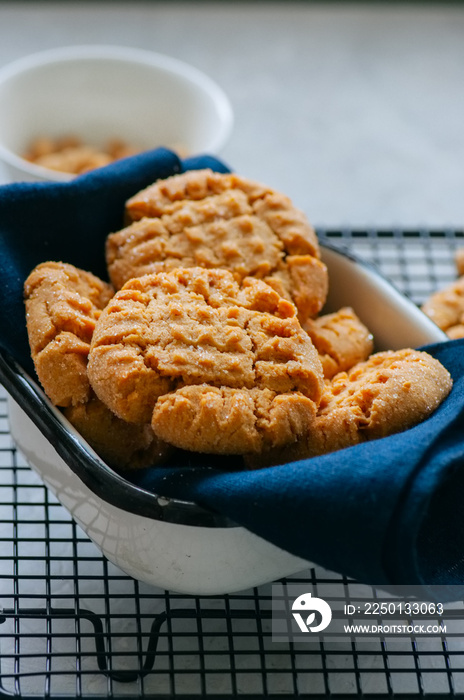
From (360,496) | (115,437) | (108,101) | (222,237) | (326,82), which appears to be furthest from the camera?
(326,82)

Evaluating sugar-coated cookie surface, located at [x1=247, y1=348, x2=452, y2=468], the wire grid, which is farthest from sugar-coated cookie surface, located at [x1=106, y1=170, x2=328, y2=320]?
the wire grid

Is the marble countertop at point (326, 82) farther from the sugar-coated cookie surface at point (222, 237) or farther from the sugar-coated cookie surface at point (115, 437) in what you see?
the sugar-coated cookie surface at point (115, 437)

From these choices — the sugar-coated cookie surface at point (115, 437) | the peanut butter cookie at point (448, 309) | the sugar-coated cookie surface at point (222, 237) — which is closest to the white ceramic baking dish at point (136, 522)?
the sugar-coated cookie surface at point (115, 437)

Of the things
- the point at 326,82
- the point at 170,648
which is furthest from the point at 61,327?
the point at 326,82

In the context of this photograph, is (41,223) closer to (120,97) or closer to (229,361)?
(229,361)

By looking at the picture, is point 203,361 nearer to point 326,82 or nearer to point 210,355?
point 210,355

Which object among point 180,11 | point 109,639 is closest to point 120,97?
point 180,11

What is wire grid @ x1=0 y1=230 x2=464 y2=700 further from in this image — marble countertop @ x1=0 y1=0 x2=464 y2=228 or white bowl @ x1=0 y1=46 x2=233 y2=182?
marble countertop @ x1=0 y1=0 x2=464 y2=228
